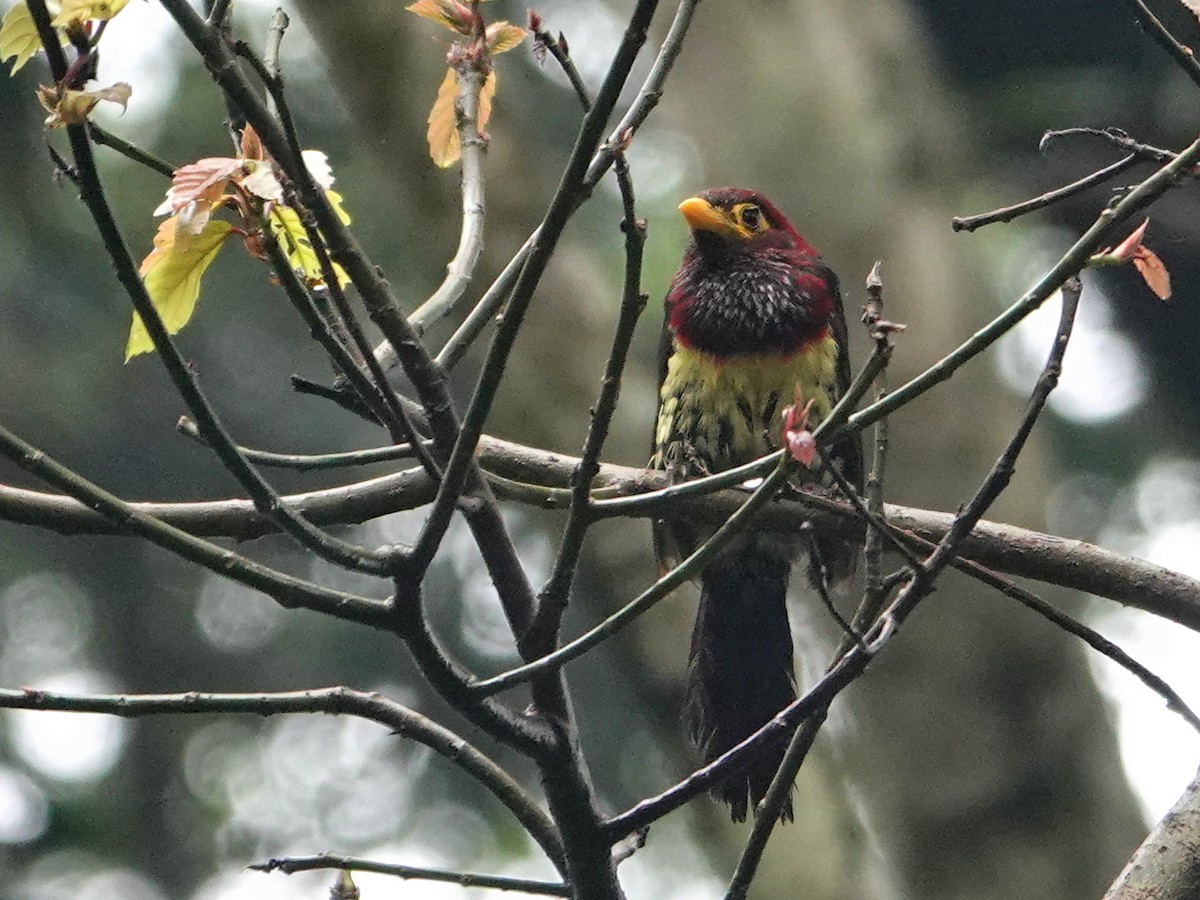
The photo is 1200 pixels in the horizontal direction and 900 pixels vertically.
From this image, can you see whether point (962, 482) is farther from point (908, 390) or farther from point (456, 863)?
point (908, 390)

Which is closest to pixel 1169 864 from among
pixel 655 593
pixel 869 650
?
pixel 869 650

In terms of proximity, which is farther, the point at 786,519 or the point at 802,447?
the point at 786,519

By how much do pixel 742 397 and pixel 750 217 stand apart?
26.0 inches

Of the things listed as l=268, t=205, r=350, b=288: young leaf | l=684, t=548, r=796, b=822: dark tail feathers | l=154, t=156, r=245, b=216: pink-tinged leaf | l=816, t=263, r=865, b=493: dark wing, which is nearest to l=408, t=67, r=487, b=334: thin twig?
l=268, t=205, r=350, b=288: young leaf

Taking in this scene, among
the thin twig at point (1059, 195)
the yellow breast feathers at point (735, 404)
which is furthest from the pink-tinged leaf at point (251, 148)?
the yellow breast feathers at point (735, 404)

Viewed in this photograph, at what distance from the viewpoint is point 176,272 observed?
1628mm

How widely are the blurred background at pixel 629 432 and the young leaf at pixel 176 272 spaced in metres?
3.48

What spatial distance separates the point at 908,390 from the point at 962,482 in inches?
158

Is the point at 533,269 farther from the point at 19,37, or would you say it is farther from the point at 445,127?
the point at 445,127

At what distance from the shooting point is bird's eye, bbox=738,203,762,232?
398 cm

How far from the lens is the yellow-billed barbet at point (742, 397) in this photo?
11.2 feet

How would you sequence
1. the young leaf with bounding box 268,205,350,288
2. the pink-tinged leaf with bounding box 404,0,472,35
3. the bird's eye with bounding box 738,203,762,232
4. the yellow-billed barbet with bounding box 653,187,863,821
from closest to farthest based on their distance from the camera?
the young leaf with bounding box 268,205,350,288 < the pink-tinged leaf with bounding box 404,0,472,35 < the yellow-billed barbet with bounding box 653,187,863,821 < the bird's eye with bounding box 738,203,762,232

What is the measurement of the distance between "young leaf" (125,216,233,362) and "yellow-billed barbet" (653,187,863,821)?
1787 mm

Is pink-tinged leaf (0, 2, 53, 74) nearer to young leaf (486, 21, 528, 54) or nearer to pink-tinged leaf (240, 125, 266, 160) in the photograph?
pink-tinged leaf (240, 125, 266, 160)
